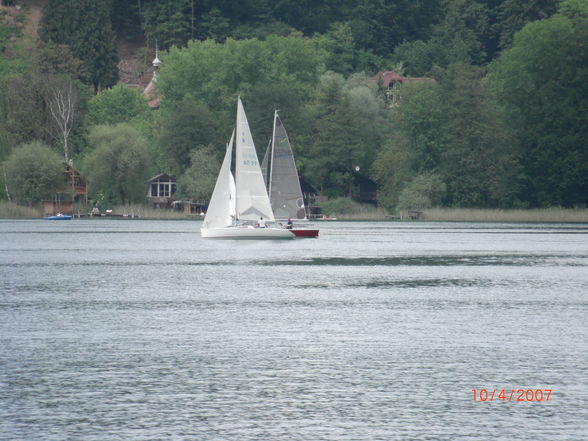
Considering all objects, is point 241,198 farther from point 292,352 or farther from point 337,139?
point 337,139

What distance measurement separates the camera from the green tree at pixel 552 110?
152875 millimetres

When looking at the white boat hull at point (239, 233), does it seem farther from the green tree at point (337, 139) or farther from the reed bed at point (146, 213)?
the reed bed at point (146, 213)

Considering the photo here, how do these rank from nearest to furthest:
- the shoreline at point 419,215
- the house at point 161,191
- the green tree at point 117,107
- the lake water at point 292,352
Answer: the lake water at point 292,352 → the shoreline at point 419,215 → the house at point 161,191 → the green tree at point 117,107

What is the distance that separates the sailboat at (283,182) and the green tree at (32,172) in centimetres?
5946

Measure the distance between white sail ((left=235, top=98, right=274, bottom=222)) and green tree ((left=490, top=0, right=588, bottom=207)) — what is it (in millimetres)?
64063

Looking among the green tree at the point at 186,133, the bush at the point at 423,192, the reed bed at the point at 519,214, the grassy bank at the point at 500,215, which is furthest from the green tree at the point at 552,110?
the green tree at the point at 186,133

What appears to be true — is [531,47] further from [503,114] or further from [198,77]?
[198,77]

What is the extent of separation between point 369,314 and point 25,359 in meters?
15.9

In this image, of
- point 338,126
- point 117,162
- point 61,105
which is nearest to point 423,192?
point 338,126

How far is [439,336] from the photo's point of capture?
39.1 meters

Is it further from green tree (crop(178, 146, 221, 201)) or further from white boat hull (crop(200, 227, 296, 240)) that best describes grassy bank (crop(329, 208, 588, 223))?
white boat hull (crop(200, 227, 296, 240))

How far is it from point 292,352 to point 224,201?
2585 inches

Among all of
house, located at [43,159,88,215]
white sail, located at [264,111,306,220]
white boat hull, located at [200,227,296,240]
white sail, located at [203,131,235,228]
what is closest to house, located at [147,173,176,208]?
house, located at [43,159,88,215]

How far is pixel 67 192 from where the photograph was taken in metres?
163
